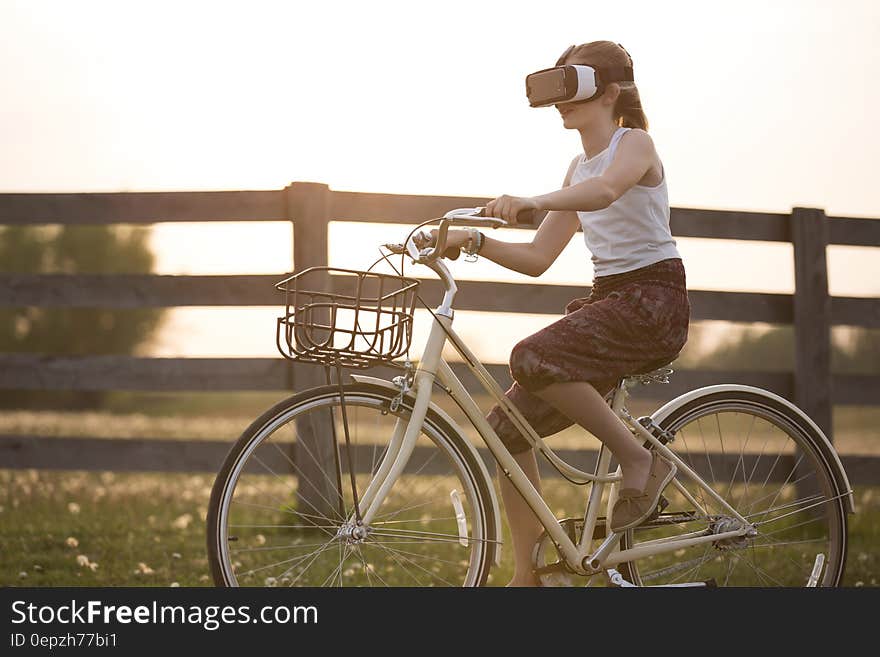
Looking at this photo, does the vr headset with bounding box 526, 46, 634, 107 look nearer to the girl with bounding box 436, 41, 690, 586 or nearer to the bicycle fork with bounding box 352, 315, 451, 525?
the girl with bounding box 436, 41, 690, 586

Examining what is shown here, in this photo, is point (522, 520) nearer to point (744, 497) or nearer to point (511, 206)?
point (744, 497)

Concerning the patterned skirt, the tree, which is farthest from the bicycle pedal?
the tree

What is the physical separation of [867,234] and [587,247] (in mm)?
3502

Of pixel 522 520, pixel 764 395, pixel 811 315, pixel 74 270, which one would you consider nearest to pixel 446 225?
pixel 522 520

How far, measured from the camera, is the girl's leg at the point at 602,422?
105 inches

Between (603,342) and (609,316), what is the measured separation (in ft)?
0.23

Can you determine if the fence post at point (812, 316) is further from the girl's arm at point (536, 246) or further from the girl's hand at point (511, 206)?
the girl's hand at point (511, 206)

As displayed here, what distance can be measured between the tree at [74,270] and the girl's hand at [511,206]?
125 ft

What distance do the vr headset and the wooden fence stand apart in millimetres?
2347

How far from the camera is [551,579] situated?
2.77m

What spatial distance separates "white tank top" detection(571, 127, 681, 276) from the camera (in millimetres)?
2734

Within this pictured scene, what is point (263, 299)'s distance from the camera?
503 cm

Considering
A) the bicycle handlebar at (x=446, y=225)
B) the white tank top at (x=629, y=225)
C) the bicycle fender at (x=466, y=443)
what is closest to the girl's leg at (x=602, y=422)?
the bicycle fender at (x=466, y=443)
